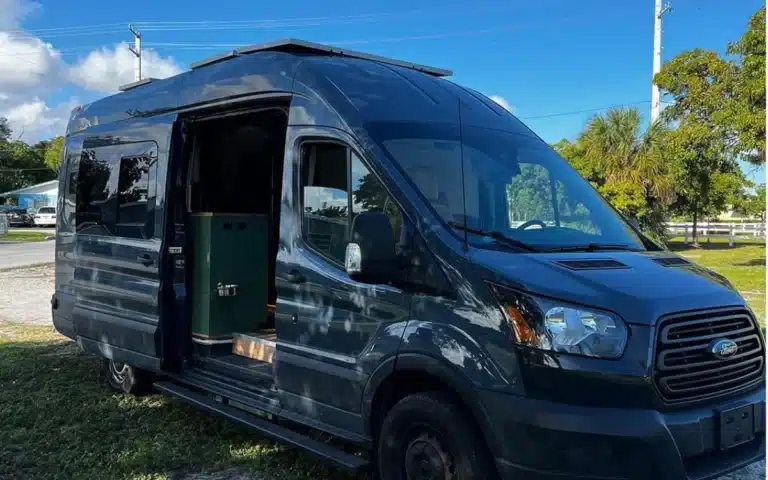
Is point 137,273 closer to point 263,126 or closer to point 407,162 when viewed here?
point 263,126

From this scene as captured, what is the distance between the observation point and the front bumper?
3.22 meters

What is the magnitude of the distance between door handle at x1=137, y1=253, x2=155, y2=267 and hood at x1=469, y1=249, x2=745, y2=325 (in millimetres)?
3481

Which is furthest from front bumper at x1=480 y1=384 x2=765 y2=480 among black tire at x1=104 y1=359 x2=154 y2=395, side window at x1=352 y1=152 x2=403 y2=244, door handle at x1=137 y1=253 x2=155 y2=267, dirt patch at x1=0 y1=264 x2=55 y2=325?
dirt patch at x1=0 y1=264 x2=55 y2=325

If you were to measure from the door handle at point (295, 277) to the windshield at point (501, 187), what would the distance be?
1038mm

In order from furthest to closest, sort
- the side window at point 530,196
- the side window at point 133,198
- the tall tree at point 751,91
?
the tall tree at point 751,91 → the side window at point 133,198 → the side window at point 530,196

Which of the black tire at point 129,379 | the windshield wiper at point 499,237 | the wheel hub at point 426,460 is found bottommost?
the black tire at point 129,379

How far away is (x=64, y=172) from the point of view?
7816 millimetres

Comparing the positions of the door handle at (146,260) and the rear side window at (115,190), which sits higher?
the rear side window at (115,190)

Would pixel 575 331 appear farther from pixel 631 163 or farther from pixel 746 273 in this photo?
pixel 631 163

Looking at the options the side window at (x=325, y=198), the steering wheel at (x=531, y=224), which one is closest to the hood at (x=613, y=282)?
the steering wheel at (x=531, y=224)

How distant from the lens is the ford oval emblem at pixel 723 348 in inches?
140

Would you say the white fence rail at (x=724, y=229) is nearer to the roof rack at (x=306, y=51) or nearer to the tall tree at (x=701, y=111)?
the tall tree at (x=701, y=111)

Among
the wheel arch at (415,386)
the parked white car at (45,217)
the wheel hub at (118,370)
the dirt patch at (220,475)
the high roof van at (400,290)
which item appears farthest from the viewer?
the parked white car at (45,217)

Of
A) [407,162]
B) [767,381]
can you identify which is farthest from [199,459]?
[767,381]
